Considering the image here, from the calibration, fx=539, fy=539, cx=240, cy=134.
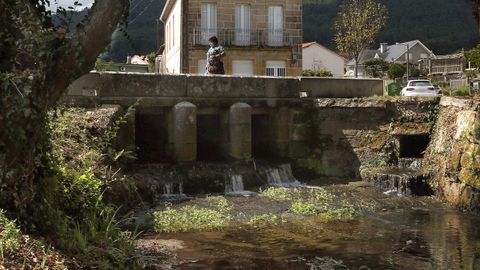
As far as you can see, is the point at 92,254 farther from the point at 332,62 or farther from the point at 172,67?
the point at 332,62

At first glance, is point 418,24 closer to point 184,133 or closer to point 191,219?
point 184,133

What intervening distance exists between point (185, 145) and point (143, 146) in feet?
6.12

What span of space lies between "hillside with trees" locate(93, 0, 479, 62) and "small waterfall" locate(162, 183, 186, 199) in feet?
237

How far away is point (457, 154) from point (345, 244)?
203 inches

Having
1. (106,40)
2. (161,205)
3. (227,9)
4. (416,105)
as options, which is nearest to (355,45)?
(227,9)

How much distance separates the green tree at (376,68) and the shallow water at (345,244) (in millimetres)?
45308

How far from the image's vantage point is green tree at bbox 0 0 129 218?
5191mm

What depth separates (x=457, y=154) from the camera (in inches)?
484

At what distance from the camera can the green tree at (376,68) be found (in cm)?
5445

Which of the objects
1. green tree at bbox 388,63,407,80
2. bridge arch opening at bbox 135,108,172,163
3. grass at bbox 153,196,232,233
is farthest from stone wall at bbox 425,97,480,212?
green tree at bbox 388,63,407,80

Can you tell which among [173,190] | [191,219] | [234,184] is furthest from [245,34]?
[191,219]

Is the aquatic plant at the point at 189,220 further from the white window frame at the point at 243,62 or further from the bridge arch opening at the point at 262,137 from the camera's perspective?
the white window frame at the point at 243,62

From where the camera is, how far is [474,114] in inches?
481

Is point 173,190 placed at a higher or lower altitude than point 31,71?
lower
